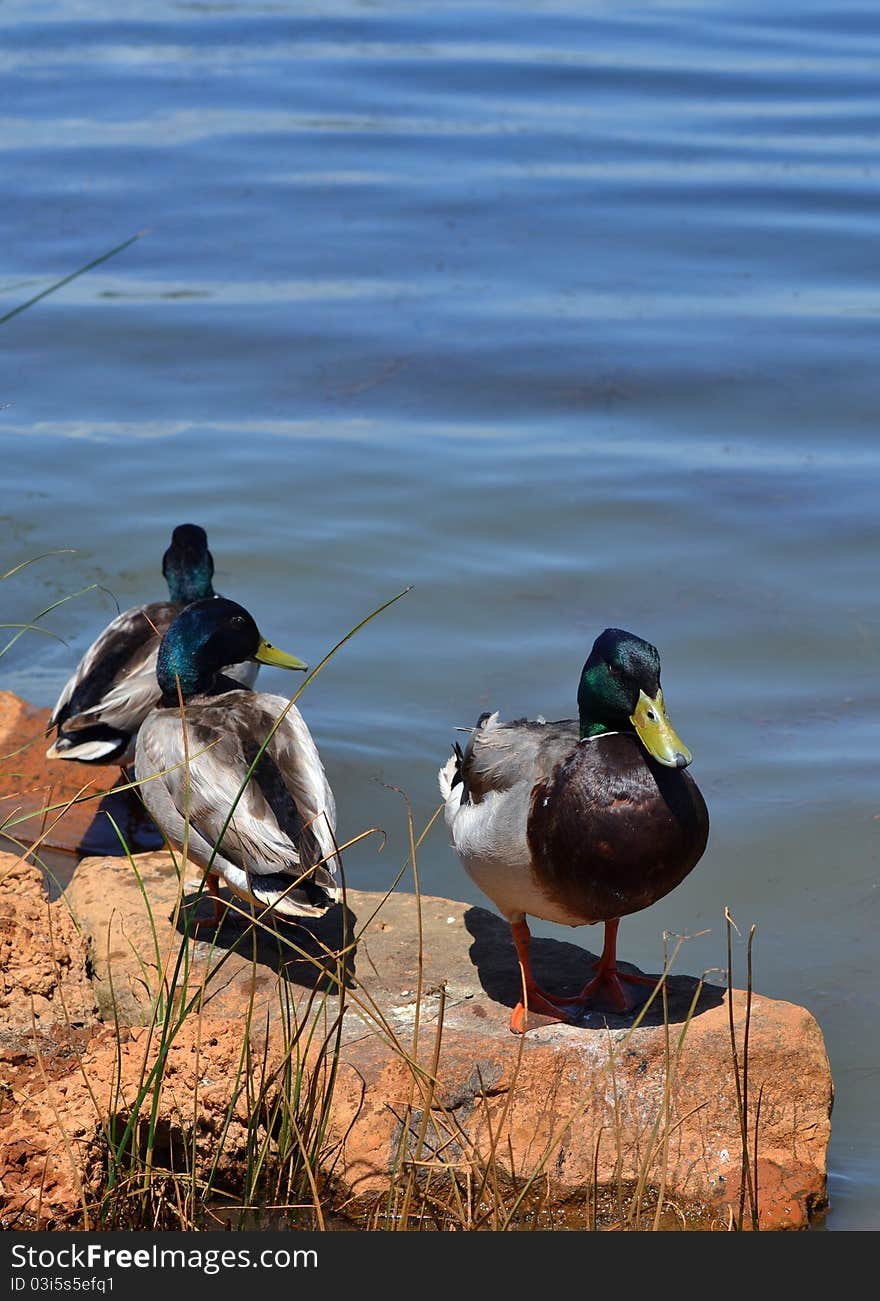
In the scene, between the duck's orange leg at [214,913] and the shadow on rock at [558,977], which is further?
the duck's orange leg at [214,913]

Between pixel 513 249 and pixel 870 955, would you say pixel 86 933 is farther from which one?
pixel 513 249

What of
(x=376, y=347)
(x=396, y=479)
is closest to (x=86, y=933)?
(x=396, y=479)

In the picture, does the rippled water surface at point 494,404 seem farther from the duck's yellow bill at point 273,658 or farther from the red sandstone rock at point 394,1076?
the duck's yellow bill at point 273,658

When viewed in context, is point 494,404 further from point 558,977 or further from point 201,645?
point 558,977

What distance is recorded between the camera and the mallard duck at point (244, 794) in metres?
3.86

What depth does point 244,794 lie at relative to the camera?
3988 mm

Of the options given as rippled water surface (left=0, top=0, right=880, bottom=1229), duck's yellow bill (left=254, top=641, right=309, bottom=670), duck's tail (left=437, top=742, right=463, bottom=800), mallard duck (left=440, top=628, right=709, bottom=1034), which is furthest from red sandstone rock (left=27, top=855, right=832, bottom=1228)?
duck's yellow bill (left=254, top=641, right=309, bottom=670)

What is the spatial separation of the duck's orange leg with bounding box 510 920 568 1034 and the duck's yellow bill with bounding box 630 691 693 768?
1.91 feet

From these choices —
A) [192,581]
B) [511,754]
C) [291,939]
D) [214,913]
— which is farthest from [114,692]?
[511,754]

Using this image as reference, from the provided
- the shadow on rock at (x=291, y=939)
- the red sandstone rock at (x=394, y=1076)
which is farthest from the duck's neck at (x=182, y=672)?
the red sandstone rock at (x=394, y=1076)

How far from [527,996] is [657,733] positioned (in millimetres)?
686

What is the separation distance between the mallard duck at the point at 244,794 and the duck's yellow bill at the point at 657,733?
722 mm

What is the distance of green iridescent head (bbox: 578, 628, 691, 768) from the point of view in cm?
363

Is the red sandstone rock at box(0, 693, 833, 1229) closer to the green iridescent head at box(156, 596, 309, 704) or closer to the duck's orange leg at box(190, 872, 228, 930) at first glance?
the duck's orange leg at box(190, 872, 228, 930)
